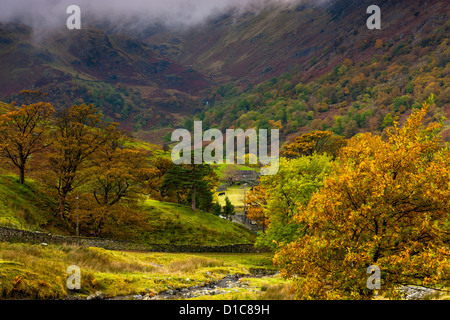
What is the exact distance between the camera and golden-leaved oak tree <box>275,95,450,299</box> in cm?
1299

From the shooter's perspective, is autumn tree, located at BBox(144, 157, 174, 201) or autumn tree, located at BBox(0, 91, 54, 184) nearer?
autumn tree, located at BBox(0, 91, 54, 184)

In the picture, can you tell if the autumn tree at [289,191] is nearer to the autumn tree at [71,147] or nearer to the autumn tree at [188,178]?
the autumn tree at [188,178]

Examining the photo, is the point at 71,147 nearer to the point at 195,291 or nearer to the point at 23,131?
the point at 23,131

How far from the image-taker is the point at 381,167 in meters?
14.1

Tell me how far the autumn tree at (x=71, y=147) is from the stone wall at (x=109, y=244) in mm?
9551

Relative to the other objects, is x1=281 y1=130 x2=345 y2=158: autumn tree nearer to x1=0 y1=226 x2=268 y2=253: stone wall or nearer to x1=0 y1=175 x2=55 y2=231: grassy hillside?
x1=0 y1=226 x2=268 y2=253: stone wall

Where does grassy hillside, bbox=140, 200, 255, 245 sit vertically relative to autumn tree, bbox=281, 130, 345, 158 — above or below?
below

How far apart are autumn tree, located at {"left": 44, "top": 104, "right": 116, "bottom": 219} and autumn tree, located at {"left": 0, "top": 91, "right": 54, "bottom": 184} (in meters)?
2.57

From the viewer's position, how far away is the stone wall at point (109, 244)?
96.1 feet

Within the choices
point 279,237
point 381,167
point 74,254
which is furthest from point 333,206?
point 279,237

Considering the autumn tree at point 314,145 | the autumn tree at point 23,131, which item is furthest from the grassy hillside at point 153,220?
the autumn tree at point 314,145

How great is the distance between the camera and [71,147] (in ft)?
153

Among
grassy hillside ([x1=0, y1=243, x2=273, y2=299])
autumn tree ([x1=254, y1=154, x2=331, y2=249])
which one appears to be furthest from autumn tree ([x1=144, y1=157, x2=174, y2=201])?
grassy hillside ([x1=0, y1=243, x2=273, y2=299])

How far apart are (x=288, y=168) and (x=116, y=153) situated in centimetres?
2644
